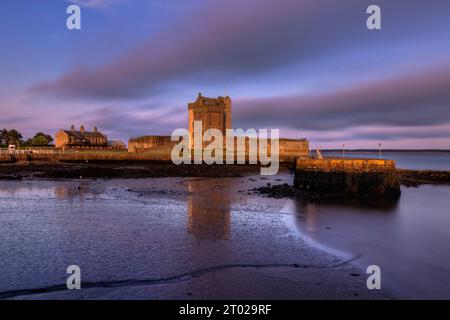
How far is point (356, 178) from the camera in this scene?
68.6ft

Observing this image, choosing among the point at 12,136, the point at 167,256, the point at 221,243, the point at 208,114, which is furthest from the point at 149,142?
the point at 167,256

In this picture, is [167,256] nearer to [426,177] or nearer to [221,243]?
[221,243]

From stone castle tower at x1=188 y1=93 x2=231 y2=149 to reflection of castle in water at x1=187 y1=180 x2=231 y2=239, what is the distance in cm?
3929

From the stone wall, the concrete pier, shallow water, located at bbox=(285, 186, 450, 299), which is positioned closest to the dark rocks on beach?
the concrete pier

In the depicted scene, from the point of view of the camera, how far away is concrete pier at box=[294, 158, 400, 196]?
20.8 metres

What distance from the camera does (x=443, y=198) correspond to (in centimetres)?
2058

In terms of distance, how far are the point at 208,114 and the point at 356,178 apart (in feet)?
134

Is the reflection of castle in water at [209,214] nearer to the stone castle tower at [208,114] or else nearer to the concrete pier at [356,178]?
the concrete pier at [356,178]

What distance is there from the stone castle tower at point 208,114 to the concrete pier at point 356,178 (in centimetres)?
3924

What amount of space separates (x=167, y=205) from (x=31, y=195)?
315 inches

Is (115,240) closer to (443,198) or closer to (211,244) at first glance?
(211,244)

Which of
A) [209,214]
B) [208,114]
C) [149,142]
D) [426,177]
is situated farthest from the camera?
[149,142]

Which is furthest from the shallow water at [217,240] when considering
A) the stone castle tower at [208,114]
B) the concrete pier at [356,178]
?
the stone castle tower at [208,114]
